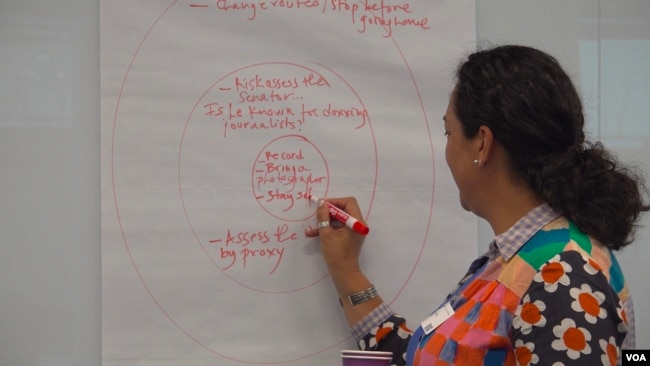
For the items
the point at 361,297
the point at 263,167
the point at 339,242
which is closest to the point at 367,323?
the point at 361,297

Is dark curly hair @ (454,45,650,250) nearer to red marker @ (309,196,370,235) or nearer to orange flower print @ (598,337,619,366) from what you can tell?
orange flower print @ (598,337,619,366)

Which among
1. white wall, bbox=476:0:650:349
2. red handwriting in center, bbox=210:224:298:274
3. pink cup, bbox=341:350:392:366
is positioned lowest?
pink cup, bbox=341:350:392:366

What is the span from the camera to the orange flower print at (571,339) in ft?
2.60

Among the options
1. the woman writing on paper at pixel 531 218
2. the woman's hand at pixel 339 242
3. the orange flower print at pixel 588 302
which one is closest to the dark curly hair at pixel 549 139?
the woman writing on paper at pixel 531 218

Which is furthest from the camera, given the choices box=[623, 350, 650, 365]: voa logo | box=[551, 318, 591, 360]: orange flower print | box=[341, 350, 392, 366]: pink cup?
box=[341, 350, 392, 366]: pink cup

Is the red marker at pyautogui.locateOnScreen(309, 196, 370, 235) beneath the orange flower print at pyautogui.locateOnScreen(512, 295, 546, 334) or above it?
above

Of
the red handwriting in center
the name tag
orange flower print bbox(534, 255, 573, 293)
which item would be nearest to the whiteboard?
the red handwriting in center

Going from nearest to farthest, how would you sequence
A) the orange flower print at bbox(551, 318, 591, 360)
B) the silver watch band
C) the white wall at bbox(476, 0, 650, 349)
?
the orange flower print at bbox(551, 318, 591, 360) → the silver watch band → the white wall at bbox(476, 0, 650, 349)

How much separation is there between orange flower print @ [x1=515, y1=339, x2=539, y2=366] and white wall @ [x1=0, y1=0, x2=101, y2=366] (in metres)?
0.71

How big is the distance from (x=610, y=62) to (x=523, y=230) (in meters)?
0.58

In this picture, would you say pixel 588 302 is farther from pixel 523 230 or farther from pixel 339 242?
pixel 339 242

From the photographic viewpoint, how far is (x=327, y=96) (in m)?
1.19

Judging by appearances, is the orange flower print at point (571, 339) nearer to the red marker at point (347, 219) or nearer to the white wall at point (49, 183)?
the red marker at point (347, 219)

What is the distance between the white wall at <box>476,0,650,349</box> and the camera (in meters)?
1.29
